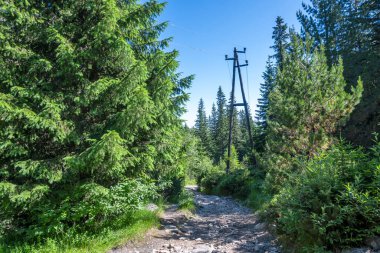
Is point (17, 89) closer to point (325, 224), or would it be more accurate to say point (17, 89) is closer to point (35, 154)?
point (35, 154)

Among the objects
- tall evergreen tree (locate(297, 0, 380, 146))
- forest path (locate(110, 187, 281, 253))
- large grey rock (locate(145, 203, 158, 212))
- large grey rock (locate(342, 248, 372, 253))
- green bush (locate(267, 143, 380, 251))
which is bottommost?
forest path (locate(110, 187, 281, 253))

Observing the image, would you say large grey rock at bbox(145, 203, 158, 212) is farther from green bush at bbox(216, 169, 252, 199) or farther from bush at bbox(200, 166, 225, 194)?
bush at bbox(200, 166, 225, 194)

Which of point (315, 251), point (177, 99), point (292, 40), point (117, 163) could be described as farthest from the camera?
point (177, 99)

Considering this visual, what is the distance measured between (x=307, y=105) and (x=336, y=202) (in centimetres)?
279

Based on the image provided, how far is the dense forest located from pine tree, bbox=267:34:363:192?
0.09ft

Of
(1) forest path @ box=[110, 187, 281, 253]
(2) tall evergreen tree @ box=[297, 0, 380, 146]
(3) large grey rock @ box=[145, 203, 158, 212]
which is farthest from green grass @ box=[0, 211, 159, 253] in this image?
(2) tall evergreen tree @ box=[297, 0, 380, 146]

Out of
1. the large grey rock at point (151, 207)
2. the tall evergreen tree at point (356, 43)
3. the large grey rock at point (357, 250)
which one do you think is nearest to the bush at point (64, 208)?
the large grey rock at point (151, 207)

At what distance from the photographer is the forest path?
5211 millimetres

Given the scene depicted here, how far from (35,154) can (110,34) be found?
3.30 m

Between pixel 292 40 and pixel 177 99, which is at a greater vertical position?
pixel 292 40

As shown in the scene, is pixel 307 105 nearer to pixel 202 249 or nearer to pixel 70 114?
pixel 202 249

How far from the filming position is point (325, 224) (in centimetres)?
379

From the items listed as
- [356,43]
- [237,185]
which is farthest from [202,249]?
[356,43]

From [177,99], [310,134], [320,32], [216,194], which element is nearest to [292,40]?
[310,134]
